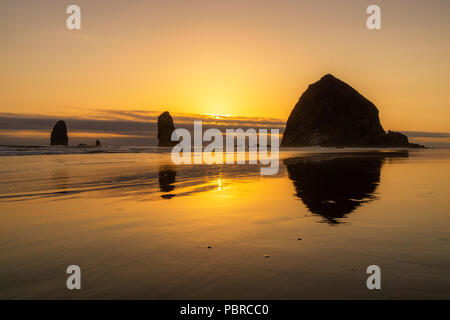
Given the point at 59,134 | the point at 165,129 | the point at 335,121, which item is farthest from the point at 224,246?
the point at 335,121

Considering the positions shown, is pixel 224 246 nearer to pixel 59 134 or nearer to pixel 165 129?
pixel 59 134

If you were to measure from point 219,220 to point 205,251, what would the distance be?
7.64 feet

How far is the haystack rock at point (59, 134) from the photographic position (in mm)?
138875

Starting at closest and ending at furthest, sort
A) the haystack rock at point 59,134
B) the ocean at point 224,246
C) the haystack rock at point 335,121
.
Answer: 1. the ocean at point 224,246
2. the haystack rock at point 59,134
3. the haystack rock at point 335,121

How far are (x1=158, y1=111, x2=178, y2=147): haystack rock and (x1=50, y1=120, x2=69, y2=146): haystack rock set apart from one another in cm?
4421

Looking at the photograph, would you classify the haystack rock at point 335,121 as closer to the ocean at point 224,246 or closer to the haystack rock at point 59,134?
the haystack rock at point 59,134

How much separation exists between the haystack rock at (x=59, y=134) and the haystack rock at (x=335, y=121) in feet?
384

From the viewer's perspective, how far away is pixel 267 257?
495 centimetres

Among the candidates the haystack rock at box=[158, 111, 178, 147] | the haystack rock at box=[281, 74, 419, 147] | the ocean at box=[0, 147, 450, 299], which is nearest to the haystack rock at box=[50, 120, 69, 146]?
the haystack rock at box=[158, 111, 178, 147]

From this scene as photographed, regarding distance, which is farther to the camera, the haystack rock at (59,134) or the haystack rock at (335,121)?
the haystack rock at (335,121)

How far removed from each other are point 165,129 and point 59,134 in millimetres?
50091

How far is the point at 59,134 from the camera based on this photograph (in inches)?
5502

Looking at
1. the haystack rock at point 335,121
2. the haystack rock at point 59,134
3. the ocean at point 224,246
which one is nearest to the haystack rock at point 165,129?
the haystack rock at point 59,134

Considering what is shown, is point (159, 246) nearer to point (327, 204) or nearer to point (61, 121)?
point (327, 204)
